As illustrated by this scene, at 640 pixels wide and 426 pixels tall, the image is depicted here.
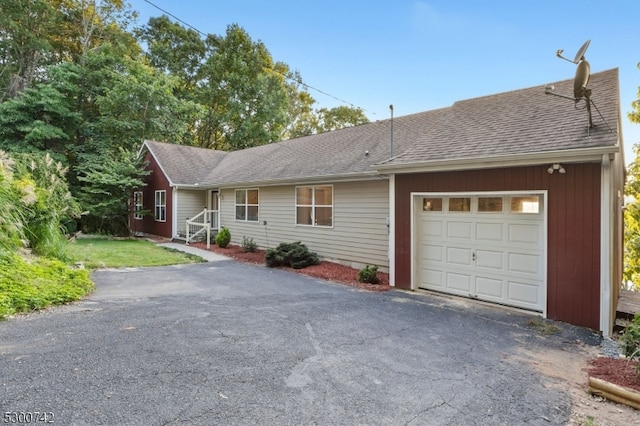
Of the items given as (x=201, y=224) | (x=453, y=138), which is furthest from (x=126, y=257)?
(x=453, y=138)

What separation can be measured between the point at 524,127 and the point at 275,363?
6401 millimetres

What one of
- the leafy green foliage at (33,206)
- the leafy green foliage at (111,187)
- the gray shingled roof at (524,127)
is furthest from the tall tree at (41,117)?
the gray shingled roof at (524,127)

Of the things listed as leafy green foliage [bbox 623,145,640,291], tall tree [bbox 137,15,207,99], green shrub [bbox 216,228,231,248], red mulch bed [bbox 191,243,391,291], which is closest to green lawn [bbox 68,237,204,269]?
red mulch bed [bbox 191,243,391,291]

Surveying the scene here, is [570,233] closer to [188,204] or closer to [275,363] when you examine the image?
[275,363]

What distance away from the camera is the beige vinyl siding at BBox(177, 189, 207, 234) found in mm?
16594

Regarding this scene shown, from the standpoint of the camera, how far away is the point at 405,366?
384 cm

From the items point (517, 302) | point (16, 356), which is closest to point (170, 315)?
point (16, 356)

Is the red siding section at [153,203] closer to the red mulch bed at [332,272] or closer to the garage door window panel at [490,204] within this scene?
the red mulch bed at [332,272]

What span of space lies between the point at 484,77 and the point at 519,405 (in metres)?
14.0

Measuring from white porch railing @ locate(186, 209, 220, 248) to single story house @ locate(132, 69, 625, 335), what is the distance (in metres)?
4.41

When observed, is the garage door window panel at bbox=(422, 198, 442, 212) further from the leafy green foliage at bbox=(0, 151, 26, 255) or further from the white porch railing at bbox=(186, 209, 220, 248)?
the white porch railing at bbox=(186, 209, 220, 248)

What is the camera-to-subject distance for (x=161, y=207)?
701 inches

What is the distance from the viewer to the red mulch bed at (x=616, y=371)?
346cm

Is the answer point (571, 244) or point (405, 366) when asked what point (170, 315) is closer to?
point (405, 366)
